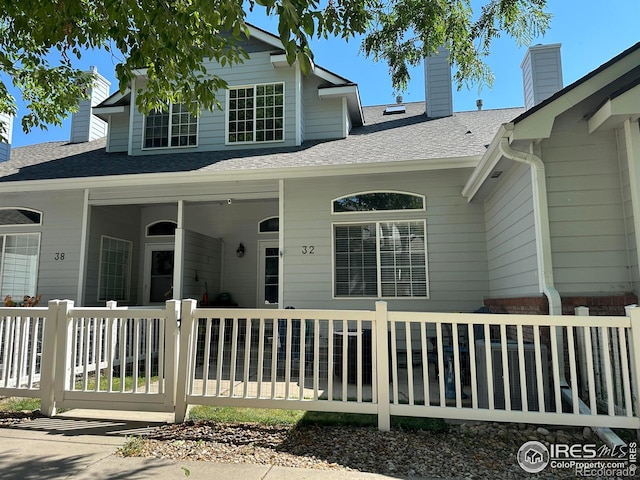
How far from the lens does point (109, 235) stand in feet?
30.3

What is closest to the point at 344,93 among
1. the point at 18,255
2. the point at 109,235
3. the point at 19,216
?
the point at 109,235

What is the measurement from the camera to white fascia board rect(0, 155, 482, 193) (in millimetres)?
Result: 6785

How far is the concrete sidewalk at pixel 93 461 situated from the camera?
109 inches

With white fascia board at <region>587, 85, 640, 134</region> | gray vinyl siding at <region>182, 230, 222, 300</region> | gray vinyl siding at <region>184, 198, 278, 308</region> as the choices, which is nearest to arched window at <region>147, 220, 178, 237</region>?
gray vinyl siding at <region>184, 198, 278, 308</region>

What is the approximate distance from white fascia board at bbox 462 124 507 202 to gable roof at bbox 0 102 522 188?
20.1 inches

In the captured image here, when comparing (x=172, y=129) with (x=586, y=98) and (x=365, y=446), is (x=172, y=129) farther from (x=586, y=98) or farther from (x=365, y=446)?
(x=365, y=446)

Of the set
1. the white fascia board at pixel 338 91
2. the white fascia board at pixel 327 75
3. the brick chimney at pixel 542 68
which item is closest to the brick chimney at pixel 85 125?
the white fascia board at pixel 327 75

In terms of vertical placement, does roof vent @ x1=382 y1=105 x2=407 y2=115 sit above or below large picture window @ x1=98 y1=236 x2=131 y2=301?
above

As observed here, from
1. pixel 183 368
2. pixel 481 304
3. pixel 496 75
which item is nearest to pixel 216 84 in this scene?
pixel 183 368

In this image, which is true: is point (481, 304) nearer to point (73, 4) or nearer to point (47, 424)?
point (47, 424)

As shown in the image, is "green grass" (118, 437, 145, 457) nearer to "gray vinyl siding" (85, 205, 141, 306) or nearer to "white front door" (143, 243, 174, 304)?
"gray vinyl siding" (85, 205, 141, 306)

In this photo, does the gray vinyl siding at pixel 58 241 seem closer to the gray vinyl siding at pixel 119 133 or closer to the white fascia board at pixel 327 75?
the gray vinyl siding at pixel 119 133

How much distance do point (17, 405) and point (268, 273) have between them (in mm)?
6106

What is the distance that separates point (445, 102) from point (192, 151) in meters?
6.13
